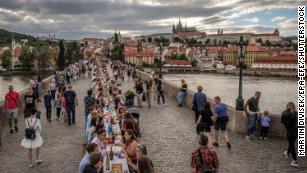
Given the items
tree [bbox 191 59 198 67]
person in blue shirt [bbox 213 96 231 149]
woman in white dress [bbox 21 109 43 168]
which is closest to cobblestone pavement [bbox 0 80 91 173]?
woman in white dress [bbox 21 109 43 168]

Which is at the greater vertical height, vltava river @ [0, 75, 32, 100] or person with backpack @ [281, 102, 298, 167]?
person with backpack @ [281, 102, 298, 167]

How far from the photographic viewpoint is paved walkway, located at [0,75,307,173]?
8289 mm

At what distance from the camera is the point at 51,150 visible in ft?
32.7

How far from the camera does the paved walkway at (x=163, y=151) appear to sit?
8.29 m

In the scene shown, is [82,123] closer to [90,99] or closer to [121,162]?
[90,99]

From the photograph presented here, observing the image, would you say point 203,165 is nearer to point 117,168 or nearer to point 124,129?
point 117,168

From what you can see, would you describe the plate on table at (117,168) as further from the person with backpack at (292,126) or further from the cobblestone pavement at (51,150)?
the person with backpack at (292,126)

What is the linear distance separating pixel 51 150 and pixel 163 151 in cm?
289

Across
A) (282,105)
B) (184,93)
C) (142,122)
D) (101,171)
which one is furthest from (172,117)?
(282,105)

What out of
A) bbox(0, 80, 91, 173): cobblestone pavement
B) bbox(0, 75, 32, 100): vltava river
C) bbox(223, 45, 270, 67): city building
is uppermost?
bbox(223, 45, 270, 67): city building

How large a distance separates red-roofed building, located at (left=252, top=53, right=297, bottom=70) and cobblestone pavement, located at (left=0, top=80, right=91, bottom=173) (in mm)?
128611

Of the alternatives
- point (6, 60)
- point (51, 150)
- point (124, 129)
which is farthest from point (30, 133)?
point (6, 60)

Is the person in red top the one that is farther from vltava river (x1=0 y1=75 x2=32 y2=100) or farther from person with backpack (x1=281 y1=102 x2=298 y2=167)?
vltava river (x1=0 y1=75 x2=32 y2=100)

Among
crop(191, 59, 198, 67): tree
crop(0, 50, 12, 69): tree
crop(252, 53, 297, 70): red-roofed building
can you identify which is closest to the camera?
crop(0, 50, 12, 69): tree
